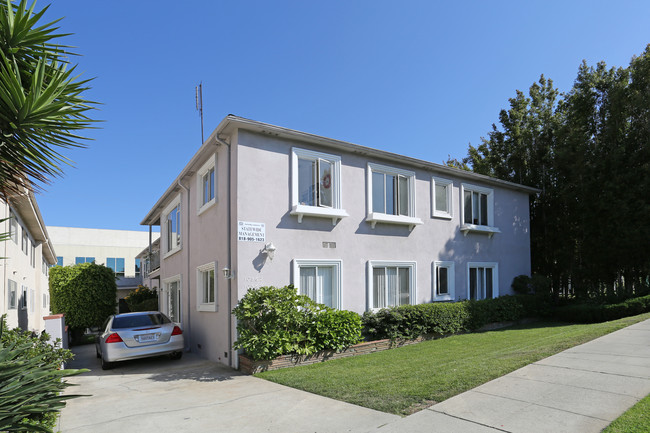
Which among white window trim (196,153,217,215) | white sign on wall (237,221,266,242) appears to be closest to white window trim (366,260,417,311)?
white sign on wall (237,221,266,242)

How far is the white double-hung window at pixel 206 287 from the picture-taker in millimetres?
11422

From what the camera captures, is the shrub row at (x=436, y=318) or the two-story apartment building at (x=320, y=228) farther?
the shrub row at (x=436, y=318)

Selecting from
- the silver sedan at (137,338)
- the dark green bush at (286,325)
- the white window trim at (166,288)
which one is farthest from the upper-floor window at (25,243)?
the dark green bush at (286,325)

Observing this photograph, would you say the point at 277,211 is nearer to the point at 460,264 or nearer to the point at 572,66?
the point at 460,264

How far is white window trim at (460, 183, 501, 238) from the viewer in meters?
15.0

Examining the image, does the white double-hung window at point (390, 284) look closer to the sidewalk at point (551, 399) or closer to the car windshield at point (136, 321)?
the sidewalk at point (551, 399)

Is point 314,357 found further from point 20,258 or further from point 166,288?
point 166,288

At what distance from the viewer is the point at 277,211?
1077cm

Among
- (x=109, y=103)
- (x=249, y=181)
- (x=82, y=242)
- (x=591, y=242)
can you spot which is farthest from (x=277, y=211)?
(x=82, y=242)

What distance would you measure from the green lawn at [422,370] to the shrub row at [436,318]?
498mm

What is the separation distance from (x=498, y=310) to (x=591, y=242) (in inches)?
209

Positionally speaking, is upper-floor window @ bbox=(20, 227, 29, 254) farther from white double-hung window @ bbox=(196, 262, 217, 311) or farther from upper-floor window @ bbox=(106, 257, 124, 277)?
upper-floor window @ bbox=(106, 257, 124, 277)

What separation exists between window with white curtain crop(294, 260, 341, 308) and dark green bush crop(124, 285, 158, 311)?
1261 cm

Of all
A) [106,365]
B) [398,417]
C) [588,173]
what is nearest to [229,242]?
[106,365]
